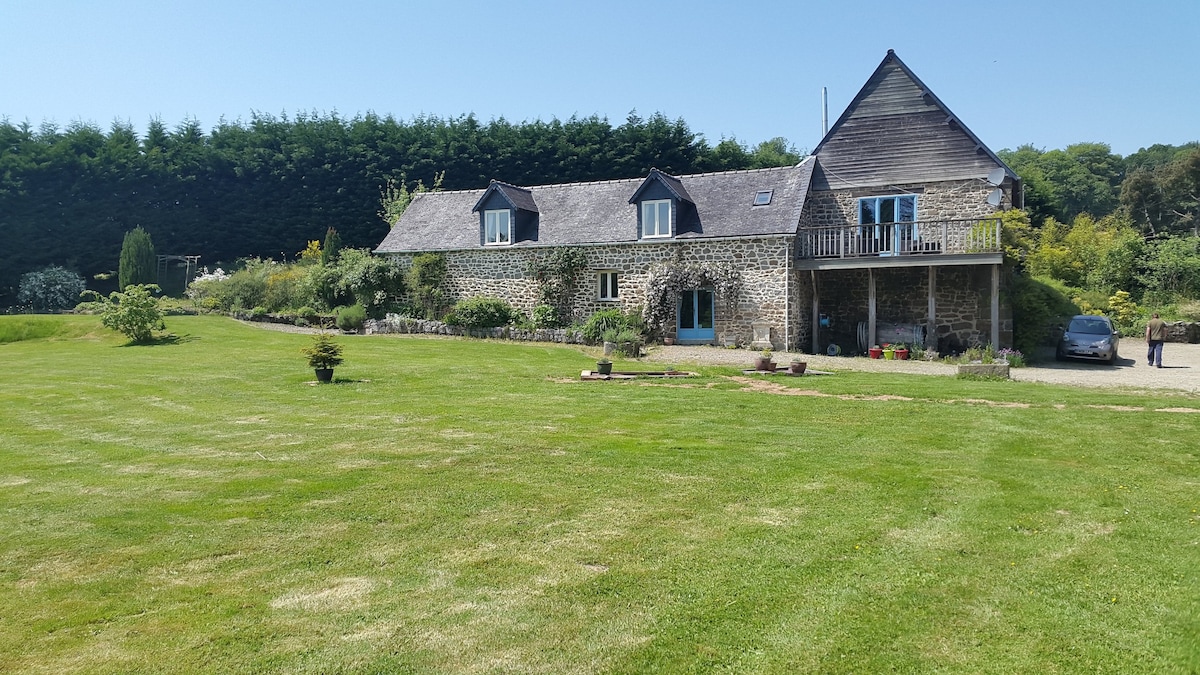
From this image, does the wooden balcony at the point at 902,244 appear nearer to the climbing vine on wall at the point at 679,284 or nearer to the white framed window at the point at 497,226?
the climbing vine on wall at the point at 679,284

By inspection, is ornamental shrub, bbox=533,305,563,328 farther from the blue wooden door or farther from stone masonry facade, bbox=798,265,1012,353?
stone masonry facade, bbox=798,265,1012,353

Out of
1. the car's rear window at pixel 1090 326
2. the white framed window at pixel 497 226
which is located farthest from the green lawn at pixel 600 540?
the white framed window at pixel 497 226

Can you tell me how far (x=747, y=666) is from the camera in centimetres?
365

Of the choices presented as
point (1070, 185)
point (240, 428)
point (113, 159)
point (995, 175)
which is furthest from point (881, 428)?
point (1070, 185)

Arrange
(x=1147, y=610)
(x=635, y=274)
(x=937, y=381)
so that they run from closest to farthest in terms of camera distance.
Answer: (x=1147, y=610) → (x=937, y=381) → (x=635, y=274)

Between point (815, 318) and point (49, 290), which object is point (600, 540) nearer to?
point (815, 318)

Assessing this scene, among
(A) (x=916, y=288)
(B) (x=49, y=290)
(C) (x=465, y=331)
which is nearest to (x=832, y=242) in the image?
(A) (x=916, y=288)

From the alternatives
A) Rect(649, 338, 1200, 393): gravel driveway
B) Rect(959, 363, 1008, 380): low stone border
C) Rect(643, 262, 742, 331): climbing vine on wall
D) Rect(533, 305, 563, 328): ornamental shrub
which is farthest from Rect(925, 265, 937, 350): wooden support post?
Rect(533, 305, 563, 328): ornamental shrub

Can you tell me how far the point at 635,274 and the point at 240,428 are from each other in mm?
15849

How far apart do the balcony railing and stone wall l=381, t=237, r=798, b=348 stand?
1162 mm

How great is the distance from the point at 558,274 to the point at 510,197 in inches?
140

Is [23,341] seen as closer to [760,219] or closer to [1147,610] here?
[760,219]

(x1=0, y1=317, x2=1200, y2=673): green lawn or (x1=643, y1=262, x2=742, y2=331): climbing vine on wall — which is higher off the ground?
(x1=643, y1=262, x2=742, y2=331): climbing vine on wall

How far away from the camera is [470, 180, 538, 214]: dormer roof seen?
2623 cm
